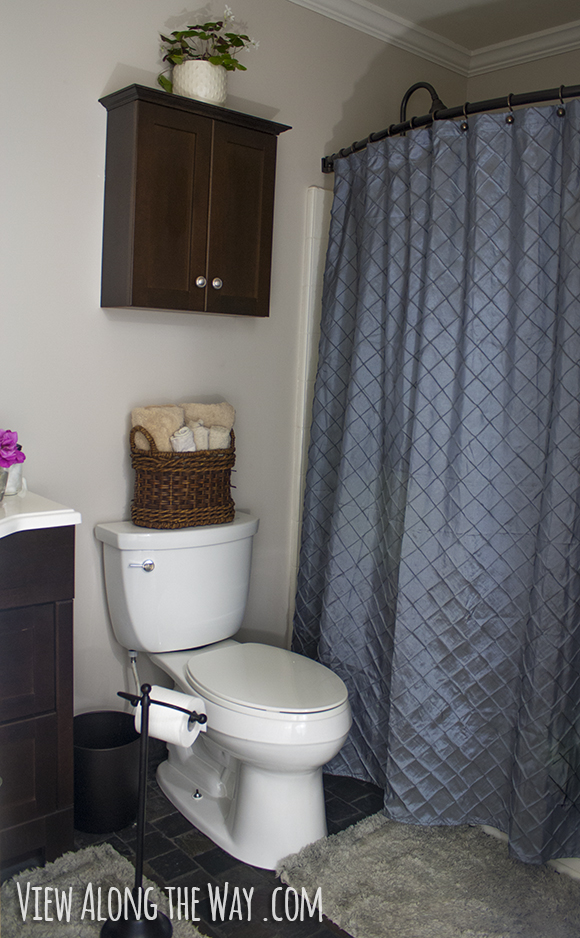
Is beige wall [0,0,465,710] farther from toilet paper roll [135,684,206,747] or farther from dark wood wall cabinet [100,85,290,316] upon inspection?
toilet paper roll [135,684,206,747]

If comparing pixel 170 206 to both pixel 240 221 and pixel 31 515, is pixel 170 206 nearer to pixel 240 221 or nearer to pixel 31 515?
pixel 240 221

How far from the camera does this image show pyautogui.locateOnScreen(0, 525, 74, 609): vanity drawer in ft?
5.67

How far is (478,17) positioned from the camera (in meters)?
2.61

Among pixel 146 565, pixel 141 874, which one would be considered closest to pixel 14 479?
pixel 146 565

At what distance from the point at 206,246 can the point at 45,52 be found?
607 mm

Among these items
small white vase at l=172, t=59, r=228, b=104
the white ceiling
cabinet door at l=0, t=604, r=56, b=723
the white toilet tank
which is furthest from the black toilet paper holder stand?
the white ceiling

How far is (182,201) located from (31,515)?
0.93 metres

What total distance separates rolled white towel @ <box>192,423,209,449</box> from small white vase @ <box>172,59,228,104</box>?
0.87m

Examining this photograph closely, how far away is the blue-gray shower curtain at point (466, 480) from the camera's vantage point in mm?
1882

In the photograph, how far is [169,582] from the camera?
7.06 ft

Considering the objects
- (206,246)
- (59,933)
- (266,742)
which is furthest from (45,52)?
(59,933)

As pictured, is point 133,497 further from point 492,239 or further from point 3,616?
point 492,239

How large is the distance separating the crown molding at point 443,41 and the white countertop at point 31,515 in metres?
1.75

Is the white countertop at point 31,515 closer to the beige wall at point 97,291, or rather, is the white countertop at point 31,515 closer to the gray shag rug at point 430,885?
the beige wall at point 97,291
